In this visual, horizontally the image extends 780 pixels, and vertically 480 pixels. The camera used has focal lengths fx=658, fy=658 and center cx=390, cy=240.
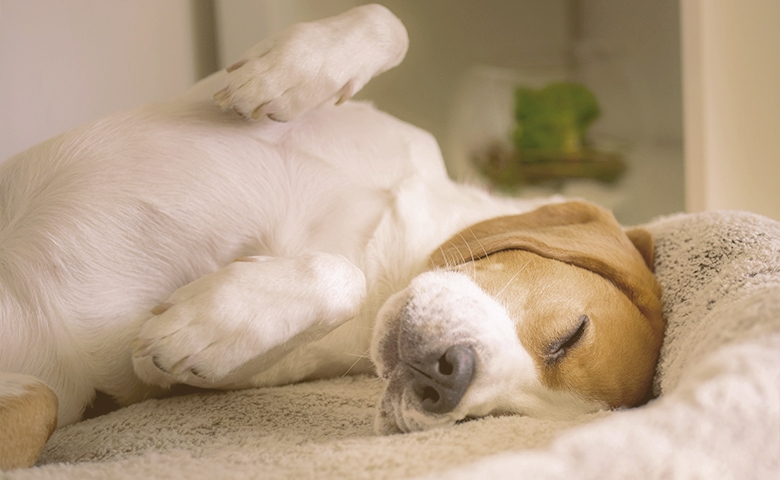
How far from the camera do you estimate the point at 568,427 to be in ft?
3.45

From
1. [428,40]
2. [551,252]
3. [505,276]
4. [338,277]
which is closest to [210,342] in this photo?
[338,277]

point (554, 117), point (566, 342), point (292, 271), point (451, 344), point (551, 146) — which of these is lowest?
point (551, 146)

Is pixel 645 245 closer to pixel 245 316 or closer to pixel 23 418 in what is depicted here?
pixel 245 316

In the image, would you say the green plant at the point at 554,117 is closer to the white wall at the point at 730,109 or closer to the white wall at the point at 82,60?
the white wall at the point at 730,109

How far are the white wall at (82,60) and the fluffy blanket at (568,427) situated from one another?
4.22 feet

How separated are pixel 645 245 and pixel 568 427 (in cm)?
81

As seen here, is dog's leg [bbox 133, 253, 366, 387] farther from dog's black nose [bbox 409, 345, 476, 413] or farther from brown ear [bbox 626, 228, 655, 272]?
brown ear [bbox 626, 228, 655, 272]

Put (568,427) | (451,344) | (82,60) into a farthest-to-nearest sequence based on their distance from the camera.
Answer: (82,60) → (451,344) → (568,427)

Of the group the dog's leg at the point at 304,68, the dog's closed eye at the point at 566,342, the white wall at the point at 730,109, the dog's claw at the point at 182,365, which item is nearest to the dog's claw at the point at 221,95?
the dog's leg at the point at 304,68

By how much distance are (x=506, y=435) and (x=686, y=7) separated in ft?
9.72

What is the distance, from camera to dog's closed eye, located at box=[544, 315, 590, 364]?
133 cm

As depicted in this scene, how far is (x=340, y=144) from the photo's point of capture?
167 cm

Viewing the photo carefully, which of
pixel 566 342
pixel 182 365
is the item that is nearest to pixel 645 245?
pixel 566 342

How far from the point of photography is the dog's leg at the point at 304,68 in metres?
1.44
